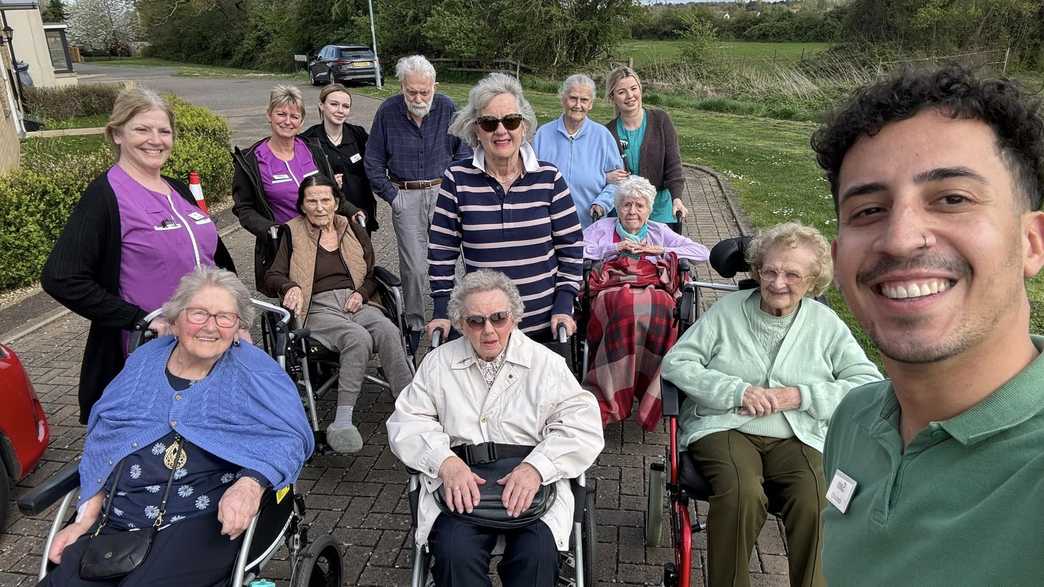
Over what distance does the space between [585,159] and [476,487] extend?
2.78 m

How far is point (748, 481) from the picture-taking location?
2.52 m

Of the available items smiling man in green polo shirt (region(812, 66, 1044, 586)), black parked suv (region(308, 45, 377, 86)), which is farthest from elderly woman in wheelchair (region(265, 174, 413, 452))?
black parked suv (region(308, 45, 377, 86))

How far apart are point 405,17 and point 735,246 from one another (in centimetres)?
3321

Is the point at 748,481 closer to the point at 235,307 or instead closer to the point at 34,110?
the point at 235,307

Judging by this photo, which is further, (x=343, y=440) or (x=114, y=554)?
(x=343, y=440)

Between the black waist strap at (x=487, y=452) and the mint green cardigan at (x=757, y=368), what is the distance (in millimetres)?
732

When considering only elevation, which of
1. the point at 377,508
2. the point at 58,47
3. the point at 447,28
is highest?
the point at 447,28

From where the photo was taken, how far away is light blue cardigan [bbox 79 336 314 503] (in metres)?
2.48

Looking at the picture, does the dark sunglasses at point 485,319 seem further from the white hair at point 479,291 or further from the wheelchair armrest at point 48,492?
the wheelchair armrest at point 48,492

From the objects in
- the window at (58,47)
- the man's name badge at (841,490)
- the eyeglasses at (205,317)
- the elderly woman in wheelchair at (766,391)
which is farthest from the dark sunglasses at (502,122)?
the window at (58,47)

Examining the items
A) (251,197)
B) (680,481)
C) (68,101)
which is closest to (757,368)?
(680,481)

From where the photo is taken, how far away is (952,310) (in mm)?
1005

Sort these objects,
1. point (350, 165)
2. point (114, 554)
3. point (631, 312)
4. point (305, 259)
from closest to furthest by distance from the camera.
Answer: point (114, 554)
point (631, 312)
point (305, 259)
point (350, 165)

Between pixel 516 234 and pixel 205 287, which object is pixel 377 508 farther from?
pixel 516 234
